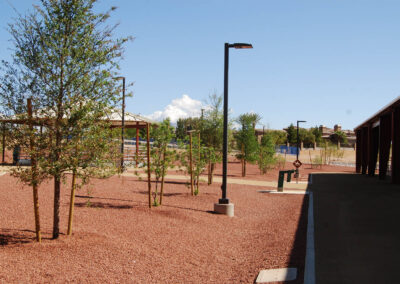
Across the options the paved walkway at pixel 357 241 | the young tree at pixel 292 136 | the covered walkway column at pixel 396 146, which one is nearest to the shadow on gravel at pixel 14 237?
the paved walkway at pixel 357 241

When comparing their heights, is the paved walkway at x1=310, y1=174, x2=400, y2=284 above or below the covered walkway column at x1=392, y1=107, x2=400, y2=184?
below

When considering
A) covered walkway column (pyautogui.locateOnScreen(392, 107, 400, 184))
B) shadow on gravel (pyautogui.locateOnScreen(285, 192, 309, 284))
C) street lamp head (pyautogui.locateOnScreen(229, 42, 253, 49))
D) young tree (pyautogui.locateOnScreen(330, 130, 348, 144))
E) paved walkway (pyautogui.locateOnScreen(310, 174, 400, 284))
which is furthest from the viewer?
young tree (pyautogui.locateOnScreen(330, 130, 348, 144))

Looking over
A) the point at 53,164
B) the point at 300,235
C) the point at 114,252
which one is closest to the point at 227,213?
the point at 300,235

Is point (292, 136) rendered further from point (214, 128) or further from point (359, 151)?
point (214, 128)

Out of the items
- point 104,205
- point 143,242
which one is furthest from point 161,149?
point 143,242

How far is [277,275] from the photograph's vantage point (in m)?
6.11

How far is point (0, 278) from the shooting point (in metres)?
5.21

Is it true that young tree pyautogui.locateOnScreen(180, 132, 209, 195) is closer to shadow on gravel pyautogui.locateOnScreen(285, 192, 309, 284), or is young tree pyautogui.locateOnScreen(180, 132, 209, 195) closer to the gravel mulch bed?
the gravel mulch bed

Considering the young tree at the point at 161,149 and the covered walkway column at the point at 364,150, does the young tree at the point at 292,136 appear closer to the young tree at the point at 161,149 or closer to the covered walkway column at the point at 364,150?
the covered walkway column at the point at 364,150

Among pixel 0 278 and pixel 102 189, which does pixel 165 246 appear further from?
pixel 102 189

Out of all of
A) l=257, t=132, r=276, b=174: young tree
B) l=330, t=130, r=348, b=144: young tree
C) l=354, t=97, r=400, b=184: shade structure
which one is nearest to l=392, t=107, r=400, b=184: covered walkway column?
l=354, t=97, r=400, b=184: shade structure

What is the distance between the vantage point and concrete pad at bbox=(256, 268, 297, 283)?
5.90m

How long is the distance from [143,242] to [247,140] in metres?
21.2

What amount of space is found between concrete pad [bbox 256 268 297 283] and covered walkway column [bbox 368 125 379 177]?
28.3 metres
